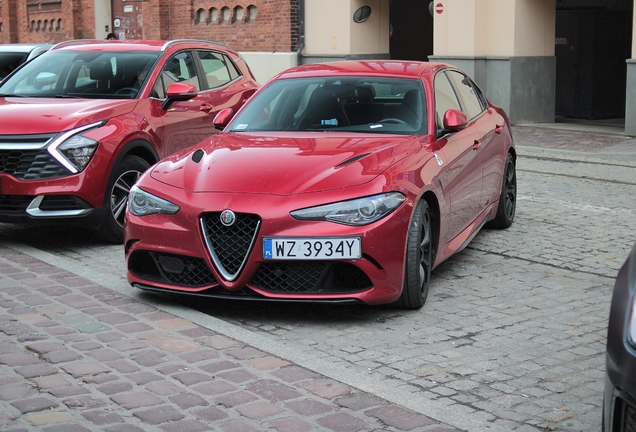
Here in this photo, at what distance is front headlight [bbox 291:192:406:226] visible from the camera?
18.2 ft

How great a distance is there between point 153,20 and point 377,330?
23812 mm

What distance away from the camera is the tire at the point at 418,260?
5.80 metres

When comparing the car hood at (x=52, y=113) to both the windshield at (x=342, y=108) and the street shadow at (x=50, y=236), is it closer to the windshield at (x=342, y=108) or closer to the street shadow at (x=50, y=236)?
the street shadow at (x=50, y=236)

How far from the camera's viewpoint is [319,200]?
5582 mm

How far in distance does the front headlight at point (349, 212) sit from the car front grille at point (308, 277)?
0.84 feet

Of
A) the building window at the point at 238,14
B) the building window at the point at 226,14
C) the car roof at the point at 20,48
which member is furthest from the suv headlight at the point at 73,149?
the building window at the point at 226,14

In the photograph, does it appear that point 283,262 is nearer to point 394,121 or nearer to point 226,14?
point 394,121

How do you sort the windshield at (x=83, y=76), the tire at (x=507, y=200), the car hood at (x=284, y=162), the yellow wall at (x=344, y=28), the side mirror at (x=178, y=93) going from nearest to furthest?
the car hood at (x=284, y=162) < the tire at (x=507, y=200) < the side mirror at (x=178, y=93) < the windshield at (x=83, y=76) < the yellow wall at (x=344, y=28)

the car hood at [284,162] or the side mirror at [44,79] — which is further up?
the side mirror at [44,79]

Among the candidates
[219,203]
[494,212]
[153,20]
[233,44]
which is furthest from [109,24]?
[219,203]

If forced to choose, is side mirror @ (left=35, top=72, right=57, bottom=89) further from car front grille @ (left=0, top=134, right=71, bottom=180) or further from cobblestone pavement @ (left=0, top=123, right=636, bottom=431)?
cobblestone pavement @ (left=0, top=123, right=636, bottom=431)

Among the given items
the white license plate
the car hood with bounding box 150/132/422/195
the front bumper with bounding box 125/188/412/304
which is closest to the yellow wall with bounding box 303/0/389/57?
the car hood with bounding box 150/132/422/195

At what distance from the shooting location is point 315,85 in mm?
7188

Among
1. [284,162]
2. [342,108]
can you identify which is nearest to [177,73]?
[342,108]
